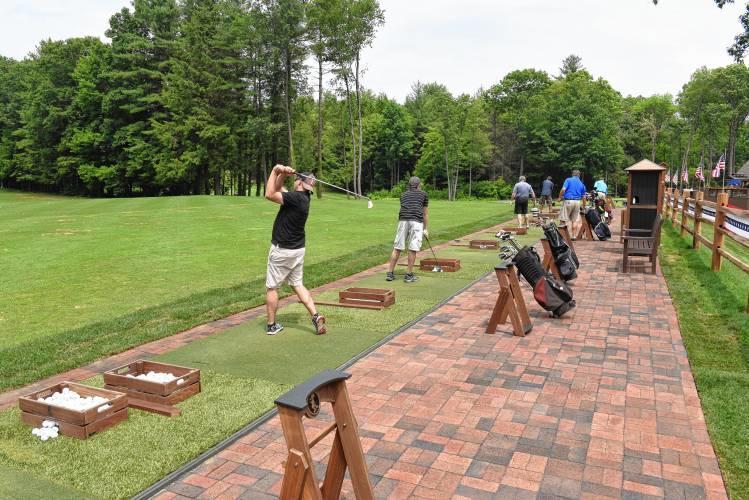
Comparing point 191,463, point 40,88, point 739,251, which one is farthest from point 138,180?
point 191,463

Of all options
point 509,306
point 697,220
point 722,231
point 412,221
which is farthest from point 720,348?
point 697,220

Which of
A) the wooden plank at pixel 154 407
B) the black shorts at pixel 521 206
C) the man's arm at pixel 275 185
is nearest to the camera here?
the wooden plank at pixel 154 407

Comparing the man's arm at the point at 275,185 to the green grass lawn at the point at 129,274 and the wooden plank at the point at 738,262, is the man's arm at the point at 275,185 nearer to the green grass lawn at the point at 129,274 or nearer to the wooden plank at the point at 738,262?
the green grass lawn at the point at 129,274

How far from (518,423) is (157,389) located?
2835mm

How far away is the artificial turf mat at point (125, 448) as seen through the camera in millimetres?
3209

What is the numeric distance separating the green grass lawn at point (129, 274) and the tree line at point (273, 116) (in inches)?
919

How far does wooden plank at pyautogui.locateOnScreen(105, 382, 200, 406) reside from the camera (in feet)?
14.1

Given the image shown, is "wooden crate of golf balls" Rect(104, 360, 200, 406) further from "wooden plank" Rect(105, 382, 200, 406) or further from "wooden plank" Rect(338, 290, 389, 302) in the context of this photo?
"wooden plank" Rect(338, 290, 389, 302)

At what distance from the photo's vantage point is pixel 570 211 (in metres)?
15.5

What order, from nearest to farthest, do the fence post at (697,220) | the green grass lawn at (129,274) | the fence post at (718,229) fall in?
the green grass lawn at (129,274)
the fence post at (718,229)
the fence post at (697,220)

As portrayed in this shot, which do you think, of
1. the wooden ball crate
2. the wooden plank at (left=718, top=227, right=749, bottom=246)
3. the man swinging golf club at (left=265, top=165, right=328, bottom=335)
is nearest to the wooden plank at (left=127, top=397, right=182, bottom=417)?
the wooden ball crate

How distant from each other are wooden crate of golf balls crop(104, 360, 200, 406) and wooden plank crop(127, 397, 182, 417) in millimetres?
32

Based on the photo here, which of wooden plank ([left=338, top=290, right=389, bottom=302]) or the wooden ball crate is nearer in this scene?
the wooden ball crate

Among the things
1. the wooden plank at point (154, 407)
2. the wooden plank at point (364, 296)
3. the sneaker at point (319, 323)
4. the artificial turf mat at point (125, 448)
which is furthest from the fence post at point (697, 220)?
the wooden plank at point (154, 407)
